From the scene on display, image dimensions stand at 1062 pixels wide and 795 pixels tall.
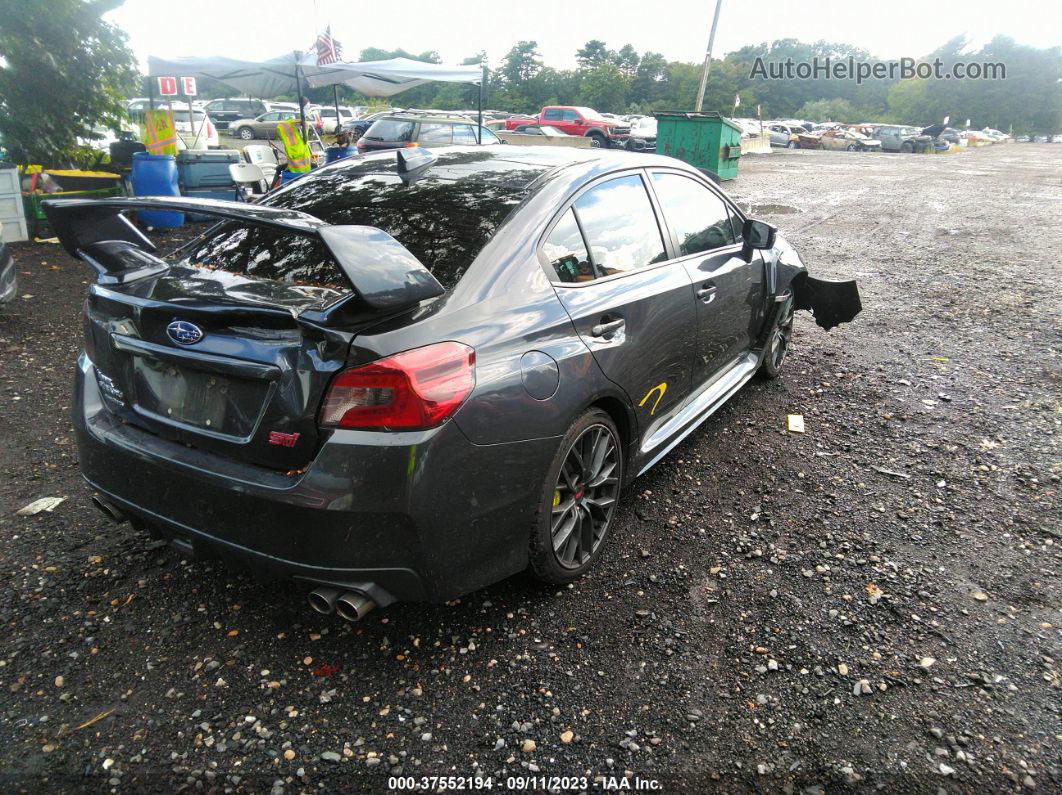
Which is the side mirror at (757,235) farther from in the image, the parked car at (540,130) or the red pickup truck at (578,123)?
the red pickup truck at (578,123)

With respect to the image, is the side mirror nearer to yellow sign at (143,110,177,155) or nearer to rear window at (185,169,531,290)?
rear window at (185,169,531,290)

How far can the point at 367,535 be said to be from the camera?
2201mm

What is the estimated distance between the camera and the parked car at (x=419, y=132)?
657 inches

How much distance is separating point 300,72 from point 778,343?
13070mm

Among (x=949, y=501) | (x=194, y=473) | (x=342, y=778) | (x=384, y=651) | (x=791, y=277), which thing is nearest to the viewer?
(x=342, y=778)

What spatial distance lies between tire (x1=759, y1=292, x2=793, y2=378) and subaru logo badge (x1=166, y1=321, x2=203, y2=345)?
3.59 meters

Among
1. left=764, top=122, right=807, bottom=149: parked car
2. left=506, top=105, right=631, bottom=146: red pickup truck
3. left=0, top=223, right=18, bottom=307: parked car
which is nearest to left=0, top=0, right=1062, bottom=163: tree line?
left=764, top=122, right=807, bottom=149: parked car

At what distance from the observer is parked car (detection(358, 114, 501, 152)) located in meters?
16.7

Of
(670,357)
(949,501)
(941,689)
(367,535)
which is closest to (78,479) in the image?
(367,535)

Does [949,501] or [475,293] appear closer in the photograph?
[475,293]

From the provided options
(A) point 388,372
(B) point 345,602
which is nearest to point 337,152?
(A) point 388,372

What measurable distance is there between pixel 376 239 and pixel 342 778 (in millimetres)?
1576

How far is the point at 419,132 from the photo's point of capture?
16.7 m

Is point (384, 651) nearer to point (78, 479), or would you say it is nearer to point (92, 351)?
point (92, 351)
